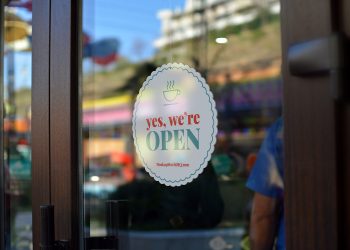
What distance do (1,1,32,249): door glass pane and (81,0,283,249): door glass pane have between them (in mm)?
236

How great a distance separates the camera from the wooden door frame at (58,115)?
1.20 meters

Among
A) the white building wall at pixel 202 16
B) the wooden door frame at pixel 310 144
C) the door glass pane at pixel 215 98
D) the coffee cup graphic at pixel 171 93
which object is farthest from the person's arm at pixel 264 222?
the white building wall at pixel 202 16

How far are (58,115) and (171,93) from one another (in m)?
0.32

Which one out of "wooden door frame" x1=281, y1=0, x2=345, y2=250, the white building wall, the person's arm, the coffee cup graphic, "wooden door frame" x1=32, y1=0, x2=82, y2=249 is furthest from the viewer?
the white building wall

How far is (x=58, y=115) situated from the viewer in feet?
4.07

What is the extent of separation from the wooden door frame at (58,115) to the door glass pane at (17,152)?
0.75 feet

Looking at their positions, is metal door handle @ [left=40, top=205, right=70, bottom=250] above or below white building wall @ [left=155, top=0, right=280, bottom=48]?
below

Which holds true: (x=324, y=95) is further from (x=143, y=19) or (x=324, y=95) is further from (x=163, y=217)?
(x=143, y=19)

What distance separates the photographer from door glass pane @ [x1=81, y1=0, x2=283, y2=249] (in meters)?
1.41

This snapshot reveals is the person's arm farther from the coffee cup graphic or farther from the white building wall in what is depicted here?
the white building wall

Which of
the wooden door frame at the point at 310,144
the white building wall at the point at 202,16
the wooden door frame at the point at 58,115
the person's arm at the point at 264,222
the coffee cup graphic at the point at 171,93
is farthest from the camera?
the white building wall at the point at 202,16

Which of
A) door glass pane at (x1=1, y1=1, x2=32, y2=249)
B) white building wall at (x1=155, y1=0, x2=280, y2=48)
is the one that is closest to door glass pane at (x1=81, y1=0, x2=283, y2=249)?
white building wall at (x1=155, y1=0, x2=280, y2=48)

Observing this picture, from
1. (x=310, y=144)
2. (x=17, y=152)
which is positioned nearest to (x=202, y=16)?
(x=17, y=152)

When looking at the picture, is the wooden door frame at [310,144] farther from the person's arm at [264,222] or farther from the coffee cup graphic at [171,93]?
the person's arm at [264,222]
